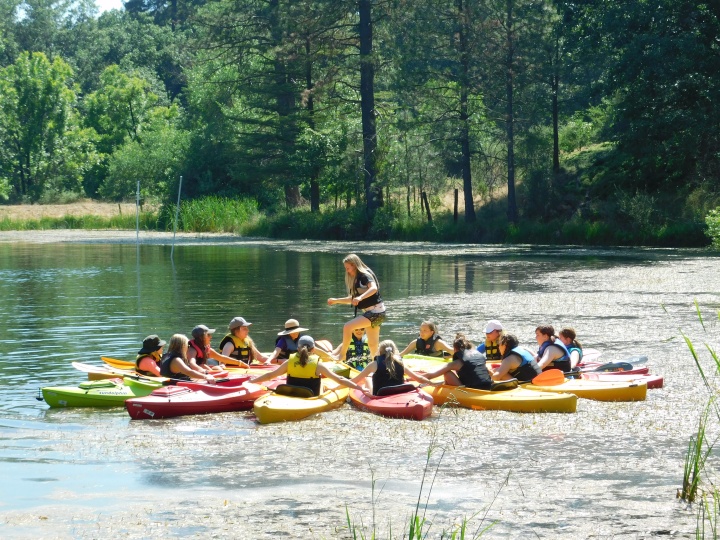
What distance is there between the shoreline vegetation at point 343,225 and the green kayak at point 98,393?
22.8m

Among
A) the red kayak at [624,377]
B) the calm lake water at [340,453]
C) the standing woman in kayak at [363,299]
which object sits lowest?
the calm lake water at [340,453]

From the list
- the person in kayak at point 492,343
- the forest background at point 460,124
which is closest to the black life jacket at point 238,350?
the person in kayak at point 492,343

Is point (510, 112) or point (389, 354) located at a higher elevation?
point (510, 112)

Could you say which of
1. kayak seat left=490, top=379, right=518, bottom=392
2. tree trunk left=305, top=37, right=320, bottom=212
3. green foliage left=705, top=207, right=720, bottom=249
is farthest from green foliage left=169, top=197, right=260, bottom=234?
kayak seat left=490, top=379, right=518, bottom=392

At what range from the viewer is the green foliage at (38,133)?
68.7m

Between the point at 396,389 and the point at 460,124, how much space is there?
95.2 feet

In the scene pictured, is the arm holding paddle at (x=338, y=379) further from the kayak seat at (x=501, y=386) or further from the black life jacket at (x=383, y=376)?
the kayak seat at (x=501, y=386)

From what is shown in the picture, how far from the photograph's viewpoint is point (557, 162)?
133 ft

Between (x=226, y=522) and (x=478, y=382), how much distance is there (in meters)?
4.90

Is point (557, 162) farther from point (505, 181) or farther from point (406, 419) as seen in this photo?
point (406, 419)

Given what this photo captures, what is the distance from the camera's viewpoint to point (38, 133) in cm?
6994

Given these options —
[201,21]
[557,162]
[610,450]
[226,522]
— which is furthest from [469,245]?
[226,522]

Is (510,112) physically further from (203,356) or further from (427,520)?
(427,520)

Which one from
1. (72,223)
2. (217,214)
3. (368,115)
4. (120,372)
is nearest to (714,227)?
(368,115)
